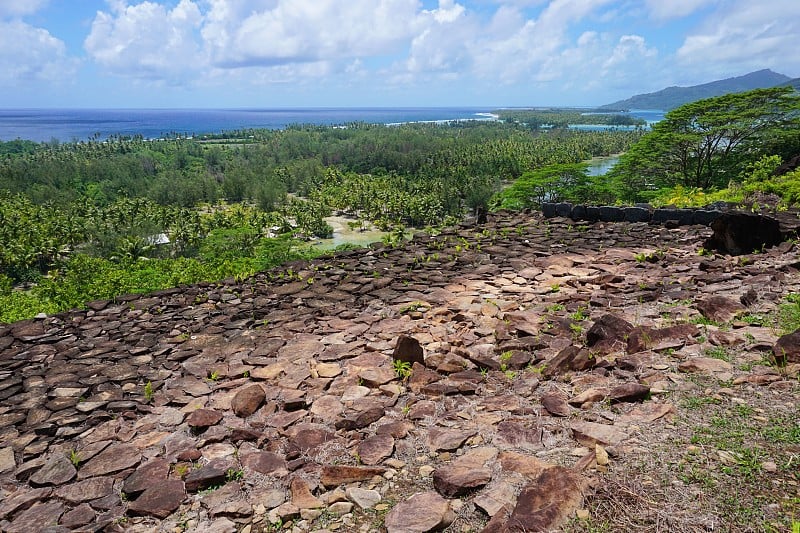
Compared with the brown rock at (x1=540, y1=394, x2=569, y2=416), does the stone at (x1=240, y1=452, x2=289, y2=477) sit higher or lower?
lower

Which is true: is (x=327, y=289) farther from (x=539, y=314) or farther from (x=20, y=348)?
(x=20, y=348)

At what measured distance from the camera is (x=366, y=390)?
16.1 feet

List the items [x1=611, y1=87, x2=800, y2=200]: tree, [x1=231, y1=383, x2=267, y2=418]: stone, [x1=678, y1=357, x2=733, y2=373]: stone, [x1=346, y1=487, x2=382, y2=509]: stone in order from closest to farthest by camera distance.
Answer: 1. [x1=346, y1=487, x2=382, y2=509]: stone
2. [x1=678, y1=357, x2=733, y2=373]: stone
3. [x1=231, y1=383, x2=267, y2=418]: stone
4. [x1=611, y1=87, x2=800, y2=200]: tree

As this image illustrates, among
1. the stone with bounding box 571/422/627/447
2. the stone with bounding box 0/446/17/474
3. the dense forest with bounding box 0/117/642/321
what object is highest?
the stone with bounding box 571/422/627/447

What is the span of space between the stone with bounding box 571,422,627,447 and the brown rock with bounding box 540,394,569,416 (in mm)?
264

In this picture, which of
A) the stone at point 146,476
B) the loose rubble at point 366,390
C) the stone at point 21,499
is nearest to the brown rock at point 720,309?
the loose rubble at point 366,390

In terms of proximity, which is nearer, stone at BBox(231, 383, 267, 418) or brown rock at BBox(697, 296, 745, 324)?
stone at BBox(231, 383, 267, 418)

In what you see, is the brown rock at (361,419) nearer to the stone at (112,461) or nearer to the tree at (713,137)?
the stone at (112,461)

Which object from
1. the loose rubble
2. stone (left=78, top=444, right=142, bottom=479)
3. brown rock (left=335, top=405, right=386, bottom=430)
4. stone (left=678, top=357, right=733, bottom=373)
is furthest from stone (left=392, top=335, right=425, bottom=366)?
stone (left=78, top=444, right=142, bottom=479)

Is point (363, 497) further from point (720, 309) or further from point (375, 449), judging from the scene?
point (720, 309)

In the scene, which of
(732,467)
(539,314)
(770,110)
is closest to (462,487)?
(732,467)

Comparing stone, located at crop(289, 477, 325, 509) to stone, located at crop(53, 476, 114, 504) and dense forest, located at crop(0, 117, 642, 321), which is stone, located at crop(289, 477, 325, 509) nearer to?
stone, located at crop(53, 476, 114, 504)

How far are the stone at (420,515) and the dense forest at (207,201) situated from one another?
10.0m

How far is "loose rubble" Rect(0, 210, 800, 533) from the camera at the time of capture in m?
3.32
